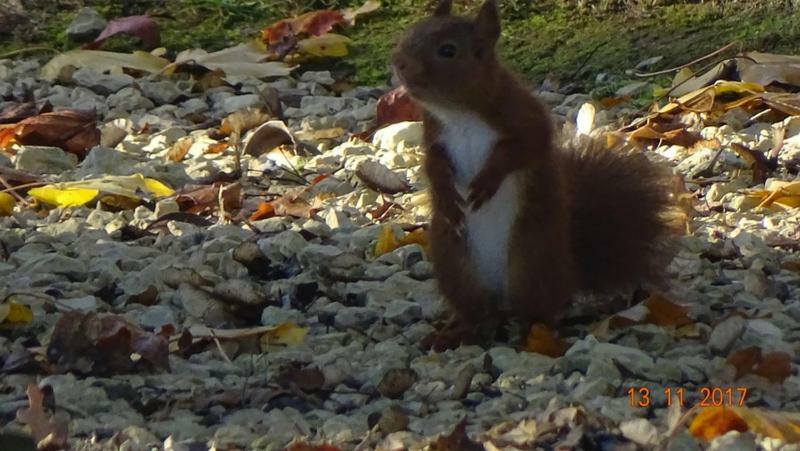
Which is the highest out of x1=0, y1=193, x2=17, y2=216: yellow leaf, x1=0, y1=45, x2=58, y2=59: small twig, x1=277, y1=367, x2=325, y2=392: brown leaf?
x1=277, y1=367, x2=325, y2=392: brown leaf

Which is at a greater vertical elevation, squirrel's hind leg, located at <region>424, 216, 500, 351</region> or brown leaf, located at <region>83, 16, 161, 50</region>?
squirrel's hind leg, located at <region>424, 216, 500, 351</region>

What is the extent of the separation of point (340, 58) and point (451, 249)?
9.12 ft

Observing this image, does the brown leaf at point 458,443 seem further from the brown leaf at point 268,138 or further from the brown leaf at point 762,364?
the brown leaf at point 268,138

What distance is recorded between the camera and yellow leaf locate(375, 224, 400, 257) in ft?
12.1

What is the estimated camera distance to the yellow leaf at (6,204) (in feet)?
13.3

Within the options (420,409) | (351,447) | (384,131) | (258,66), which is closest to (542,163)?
(420,409)

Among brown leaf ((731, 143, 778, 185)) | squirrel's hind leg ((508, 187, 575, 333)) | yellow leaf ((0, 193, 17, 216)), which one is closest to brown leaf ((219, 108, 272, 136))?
yellow leaf ((0, 193, 17, 216))

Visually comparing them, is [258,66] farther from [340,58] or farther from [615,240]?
[615,240]

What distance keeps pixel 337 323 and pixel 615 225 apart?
2.14ft

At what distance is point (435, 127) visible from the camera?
10.2 feet

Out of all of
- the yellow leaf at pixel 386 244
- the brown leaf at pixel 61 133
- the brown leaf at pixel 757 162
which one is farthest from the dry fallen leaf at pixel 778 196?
the brown leaf at pixel 61 133

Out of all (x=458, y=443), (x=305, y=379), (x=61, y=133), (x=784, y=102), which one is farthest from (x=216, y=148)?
(x=458, y=443)
